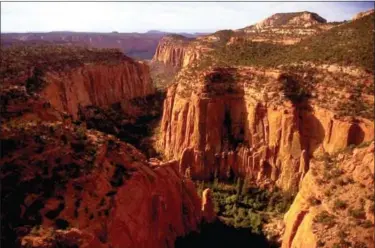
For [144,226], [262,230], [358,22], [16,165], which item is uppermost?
[358,22]

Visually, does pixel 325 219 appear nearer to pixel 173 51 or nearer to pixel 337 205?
pixel 337 205

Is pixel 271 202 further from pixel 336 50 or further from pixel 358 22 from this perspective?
pixel 358 22

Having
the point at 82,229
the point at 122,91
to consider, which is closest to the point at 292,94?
the point at 82,229

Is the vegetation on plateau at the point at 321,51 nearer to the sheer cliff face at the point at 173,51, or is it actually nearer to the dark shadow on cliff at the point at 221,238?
the dark shadow on cliff at the point at 221,238

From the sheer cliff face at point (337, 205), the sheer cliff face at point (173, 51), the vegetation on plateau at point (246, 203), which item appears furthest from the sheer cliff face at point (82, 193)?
the sheer cliff face at point (173, 51)

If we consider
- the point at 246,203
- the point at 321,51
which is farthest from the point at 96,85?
the point at 246,203

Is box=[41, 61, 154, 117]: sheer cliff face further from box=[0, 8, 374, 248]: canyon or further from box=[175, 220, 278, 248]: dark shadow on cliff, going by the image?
box=[175, 220, 278, 248]: dark shadow on cliff
